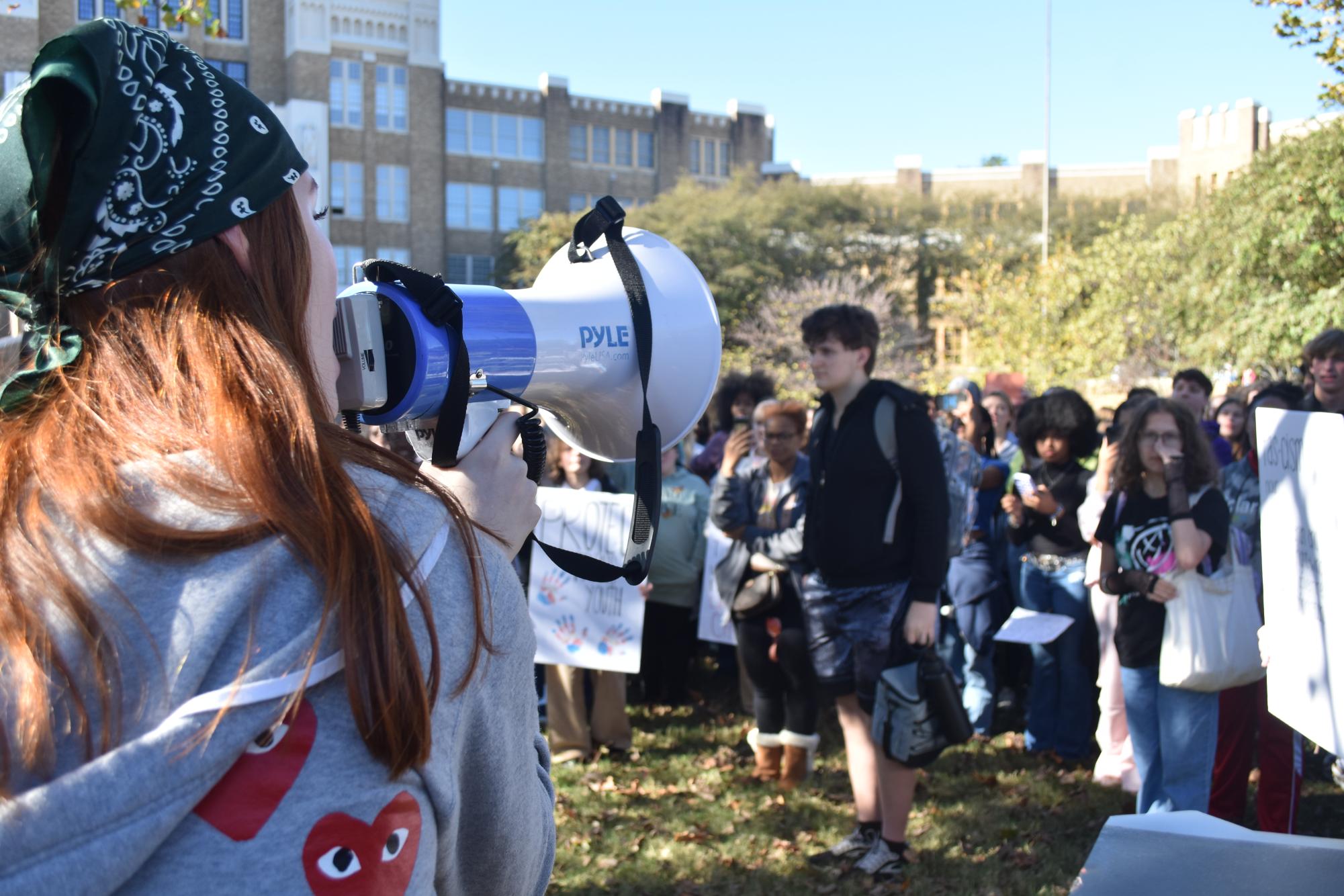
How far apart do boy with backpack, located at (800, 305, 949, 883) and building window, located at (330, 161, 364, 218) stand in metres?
42.5

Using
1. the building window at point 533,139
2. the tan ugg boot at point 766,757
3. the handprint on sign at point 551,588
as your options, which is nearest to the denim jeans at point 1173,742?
the tan ugg boot at point 766,757

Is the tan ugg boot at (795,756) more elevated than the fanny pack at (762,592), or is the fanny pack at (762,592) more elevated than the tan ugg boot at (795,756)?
the fanny pack at (762,592)

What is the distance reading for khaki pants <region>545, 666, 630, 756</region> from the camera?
5727 mm

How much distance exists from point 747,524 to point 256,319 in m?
→ 4.45

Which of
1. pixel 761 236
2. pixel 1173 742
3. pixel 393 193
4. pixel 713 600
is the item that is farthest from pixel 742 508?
pixel 393 193

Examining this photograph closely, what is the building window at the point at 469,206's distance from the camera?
46.9 m

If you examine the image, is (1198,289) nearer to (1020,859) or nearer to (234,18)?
(1020,859)

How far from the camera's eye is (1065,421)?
5.73m

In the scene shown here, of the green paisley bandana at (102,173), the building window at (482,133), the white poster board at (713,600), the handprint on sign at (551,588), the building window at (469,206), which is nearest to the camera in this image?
the green paisley bandana at (102,173)

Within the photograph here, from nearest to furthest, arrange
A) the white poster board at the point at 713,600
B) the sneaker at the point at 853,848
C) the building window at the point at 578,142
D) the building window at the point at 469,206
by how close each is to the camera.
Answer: the sneaker at the point at 853,848
the white poster board at the point at 713,600
the building window at the point at 469,206
the building window at the point at 578,142

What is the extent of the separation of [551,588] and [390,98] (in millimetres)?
42404

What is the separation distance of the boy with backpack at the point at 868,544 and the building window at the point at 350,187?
4249cm

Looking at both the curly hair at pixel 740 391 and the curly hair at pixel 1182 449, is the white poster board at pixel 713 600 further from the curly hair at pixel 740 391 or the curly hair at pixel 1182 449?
the curly hair at pixel 1182 449

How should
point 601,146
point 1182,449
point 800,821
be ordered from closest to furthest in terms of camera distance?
point 1182,449, point 800,821, point 601,146
